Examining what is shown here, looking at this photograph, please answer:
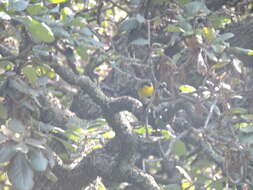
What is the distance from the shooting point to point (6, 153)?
5.08 feet

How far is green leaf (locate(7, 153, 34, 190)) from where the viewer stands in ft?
5.12

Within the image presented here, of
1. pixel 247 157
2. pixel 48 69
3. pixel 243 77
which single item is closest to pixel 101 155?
pixel 48 69

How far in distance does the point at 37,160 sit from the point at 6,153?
0.10 meters

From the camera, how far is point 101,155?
92.4 inches

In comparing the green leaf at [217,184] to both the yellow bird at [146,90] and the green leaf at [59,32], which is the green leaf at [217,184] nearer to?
the yellow bird at [146,90]

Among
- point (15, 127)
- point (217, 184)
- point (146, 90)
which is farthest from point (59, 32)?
point (217, 184)

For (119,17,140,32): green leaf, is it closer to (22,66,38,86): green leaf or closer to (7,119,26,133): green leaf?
(22,66,38,86): green leaf

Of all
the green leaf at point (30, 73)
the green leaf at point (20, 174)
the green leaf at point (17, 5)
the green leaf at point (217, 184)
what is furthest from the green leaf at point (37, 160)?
the green leaf at point (217, 184)

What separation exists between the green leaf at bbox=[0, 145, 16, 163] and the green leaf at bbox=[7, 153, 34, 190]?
0.08ft

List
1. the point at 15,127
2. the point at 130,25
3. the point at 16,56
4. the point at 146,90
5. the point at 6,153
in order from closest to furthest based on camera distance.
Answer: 1. the point at 6,153
2. the point at 15,127
3. the point at 16,56
4. the point at 130,25
5. the point at 146,90

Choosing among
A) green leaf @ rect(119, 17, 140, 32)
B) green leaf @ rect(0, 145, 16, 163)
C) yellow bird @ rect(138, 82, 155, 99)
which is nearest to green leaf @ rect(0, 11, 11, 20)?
green leaf @ rect(0, 145, 16, 163)

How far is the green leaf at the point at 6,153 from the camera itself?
1540mm

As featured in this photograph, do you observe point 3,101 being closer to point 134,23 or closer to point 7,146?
point 7,146

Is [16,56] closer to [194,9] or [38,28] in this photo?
[38,28]
